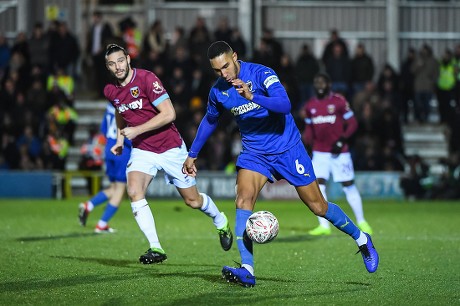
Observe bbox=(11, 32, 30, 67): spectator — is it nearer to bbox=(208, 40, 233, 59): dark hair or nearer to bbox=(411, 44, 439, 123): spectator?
bbox=(411, 44, 439, 123): spectator

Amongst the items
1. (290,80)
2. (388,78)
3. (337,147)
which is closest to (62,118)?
(290,80)

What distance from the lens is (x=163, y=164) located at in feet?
36.9

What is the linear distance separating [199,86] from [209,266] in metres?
14.2

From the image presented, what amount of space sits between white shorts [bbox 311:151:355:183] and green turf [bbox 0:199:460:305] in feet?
2.96

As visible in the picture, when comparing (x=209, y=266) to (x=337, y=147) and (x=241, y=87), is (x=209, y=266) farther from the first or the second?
(x=337, y=147)

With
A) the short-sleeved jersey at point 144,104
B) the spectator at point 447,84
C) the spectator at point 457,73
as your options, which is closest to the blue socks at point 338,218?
the short-sleeved jersey at point 144,104

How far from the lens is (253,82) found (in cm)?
945

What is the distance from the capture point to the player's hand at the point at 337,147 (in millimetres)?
15211

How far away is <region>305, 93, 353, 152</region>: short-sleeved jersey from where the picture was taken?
1531 centimetres

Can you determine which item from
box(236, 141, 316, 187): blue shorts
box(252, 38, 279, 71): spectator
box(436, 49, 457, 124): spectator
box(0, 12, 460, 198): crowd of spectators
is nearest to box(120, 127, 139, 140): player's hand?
box(236, 141, 316, 187): blue shorts

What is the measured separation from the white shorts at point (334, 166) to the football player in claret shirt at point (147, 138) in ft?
13.3

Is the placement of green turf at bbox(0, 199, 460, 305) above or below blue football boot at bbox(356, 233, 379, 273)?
below

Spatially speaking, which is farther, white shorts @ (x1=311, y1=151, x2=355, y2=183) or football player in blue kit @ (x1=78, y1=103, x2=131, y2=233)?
white shorts @ (x1=311, y1=151, x2=355, y2=183)

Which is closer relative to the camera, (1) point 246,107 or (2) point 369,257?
(1) point 246,107
